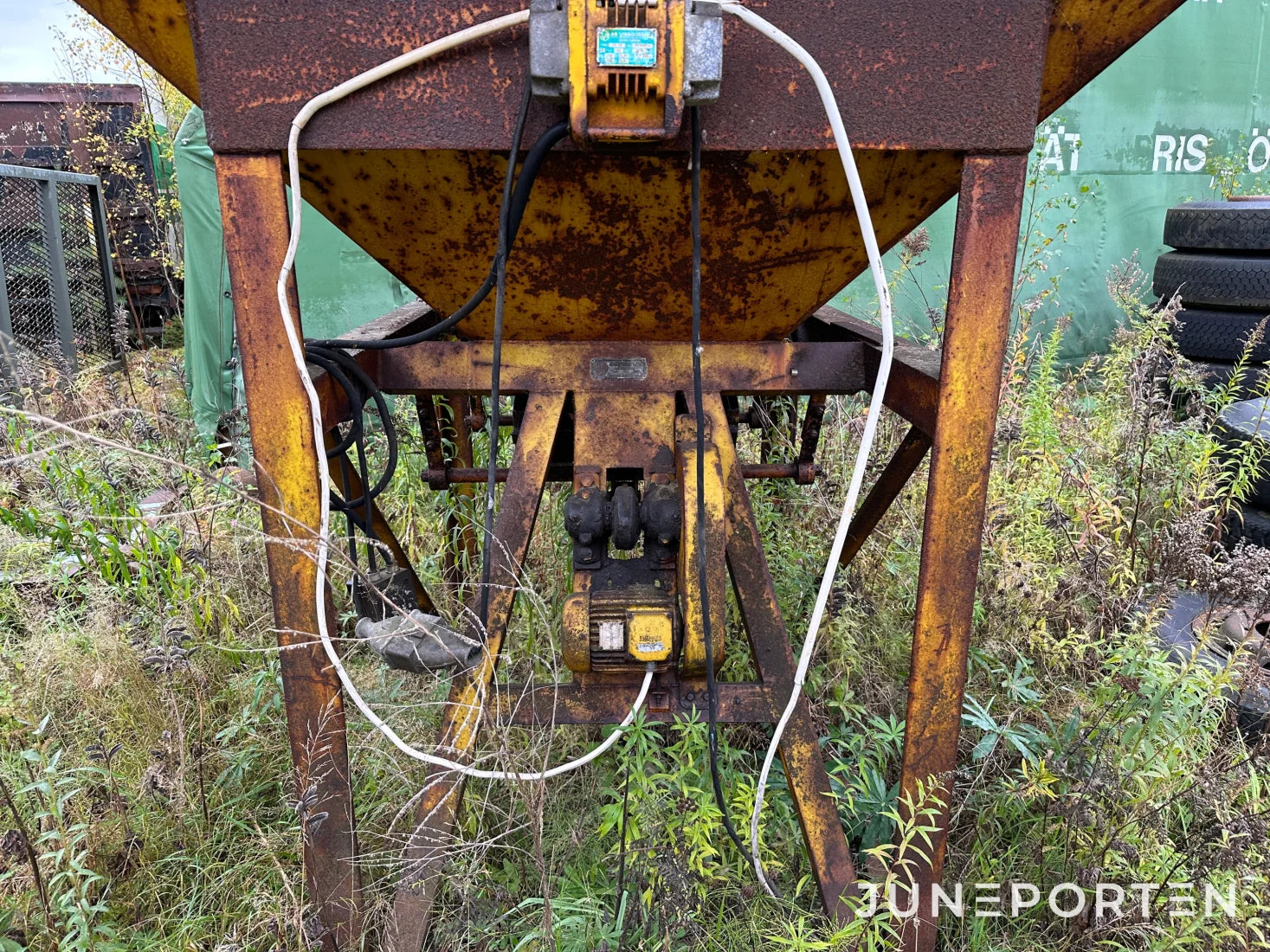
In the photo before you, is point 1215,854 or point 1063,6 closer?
point 1063,6

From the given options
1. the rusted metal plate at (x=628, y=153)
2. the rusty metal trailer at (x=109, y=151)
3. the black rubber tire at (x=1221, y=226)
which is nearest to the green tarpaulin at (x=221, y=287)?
the rusty metal trailer at (x=109, y=151)

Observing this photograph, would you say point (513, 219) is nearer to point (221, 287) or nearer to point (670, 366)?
point (670, 366)

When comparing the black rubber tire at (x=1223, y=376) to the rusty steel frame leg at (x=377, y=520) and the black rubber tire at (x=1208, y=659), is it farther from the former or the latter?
the rusty steel frame leg at (x=377, y=520)

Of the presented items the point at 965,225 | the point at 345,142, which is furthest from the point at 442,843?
the point at 965,225

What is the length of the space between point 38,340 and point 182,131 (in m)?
1.87

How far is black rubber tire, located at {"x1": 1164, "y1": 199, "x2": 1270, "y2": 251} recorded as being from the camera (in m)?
4.02

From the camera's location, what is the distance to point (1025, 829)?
2109mm

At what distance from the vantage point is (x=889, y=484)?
232 cm

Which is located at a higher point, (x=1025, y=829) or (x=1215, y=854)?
(x=1215, y=854)

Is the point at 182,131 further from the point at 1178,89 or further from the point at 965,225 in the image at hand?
the point at 1178,89

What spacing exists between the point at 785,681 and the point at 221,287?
4427 millimetres

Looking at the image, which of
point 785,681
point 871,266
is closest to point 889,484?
point 785,681

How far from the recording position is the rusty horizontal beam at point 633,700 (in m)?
1.81

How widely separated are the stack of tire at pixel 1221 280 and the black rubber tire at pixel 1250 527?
0.90m
